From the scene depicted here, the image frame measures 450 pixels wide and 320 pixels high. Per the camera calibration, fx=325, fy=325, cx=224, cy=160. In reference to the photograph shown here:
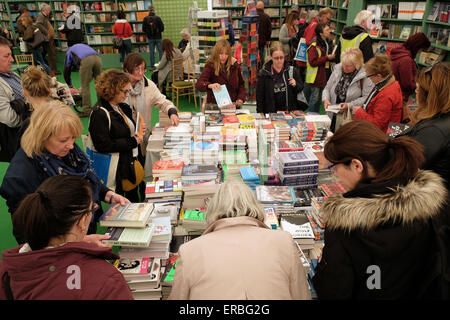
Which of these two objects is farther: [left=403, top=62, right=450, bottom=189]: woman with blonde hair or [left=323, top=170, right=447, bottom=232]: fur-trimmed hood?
[left=403, top=62, right=450, bottom=189]: woman with blonde hair

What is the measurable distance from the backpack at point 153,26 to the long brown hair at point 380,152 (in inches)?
373

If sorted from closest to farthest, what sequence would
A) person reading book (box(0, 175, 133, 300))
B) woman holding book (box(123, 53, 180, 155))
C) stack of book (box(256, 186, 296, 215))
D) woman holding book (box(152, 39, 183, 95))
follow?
person reading book (box(0, 175, 133, 300)) → stack of book (box(256, 186, 296, 215)) → woman holding book (box(123, 53, 180, 155)) → woman holding book (box(152, 39, 183, 95))

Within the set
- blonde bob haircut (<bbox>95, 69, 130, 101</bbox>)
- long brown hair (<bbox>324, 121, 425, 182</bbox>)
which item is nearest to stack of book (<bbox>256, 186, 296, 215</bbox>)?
long brown hair (<bbox>324, 121, 425, 182</bbox>)

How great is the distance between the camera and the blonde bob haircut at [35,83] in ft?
8.93

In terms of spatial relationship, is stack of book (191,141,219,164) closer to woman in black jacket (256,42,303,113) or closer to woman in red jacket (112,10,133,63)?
woman in black jacket (256,42,303,113)

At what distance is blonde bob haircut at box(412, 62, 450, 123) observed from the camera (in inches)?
82.7

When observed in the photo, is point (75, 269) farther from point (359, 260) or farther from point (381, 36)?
point (381, 36)

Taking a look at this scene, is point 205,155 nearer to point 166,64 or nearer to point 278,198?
point 278,198

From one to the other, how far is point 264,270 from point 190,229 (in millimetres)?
1018

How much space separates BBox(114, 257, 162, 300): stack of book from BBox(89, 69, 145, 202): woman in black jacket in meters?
1.20

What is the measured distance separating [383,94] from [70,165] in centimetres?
298

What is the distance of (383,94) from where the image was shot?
333 cm

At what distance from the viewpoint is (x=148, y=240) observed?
6.38ft

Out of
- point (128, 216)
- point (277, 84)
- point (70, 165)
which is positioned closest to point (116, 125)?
point (70, 165)
